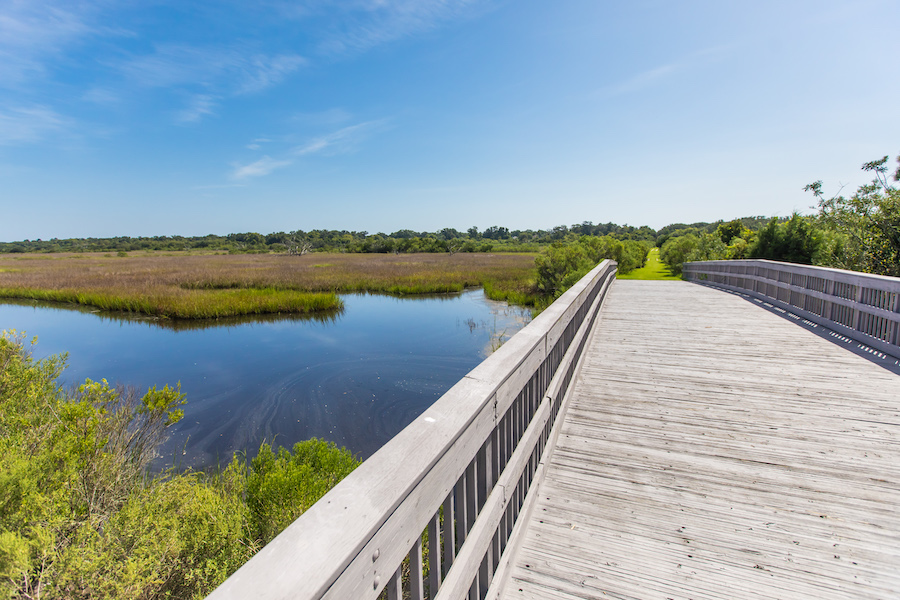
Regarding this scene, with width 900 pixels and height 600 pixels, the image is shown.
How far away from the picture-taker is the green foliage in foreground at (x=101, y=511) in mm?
2283

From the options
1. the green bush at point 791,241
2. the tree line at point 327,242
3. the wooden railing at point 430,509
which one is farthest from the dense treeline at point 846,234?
the tree line at point 327,242

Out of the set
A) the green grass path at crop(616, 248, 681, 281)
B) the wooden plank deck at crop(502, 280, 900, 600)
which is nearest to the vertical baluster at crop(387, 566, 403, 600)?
the wooden plank deck at crop(502, 280, 900, 600)

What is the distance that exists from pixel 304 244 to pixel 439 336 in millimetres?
78708

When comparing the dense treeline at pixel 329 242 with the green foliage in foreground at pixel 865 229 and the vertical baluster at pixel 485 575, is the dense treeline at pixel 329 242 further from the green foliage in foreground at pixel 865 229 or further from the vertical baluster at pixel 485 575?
the vertical baluster at pixel 485 575

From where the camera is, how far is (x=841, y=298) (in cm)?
652

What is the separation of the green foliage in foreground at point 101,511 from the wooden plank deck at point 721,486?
225 cm

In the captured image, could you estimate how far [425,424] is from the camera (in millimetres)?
1273

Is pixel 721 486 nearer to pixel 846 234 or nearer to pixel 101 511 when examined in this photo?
pixel 101 511

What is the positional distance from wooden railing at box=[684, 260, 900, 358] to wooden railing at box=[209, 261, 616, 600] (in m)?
5.68

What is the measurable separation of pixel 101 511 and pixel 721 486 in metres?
4.27

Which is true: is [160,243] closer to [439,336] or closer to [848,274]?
[439,336]

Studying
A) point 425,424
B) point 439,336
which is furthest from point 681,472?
point 439,336

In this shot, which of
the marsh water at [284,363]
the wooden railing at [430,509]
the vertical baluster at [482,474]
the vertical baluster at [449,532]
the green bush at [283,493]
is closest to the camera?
the wooden railing at [430,509]

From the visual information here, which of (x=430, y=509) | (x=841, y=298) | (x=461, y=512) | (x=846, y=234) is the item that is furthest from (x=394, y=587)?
(x=846, y=234)
